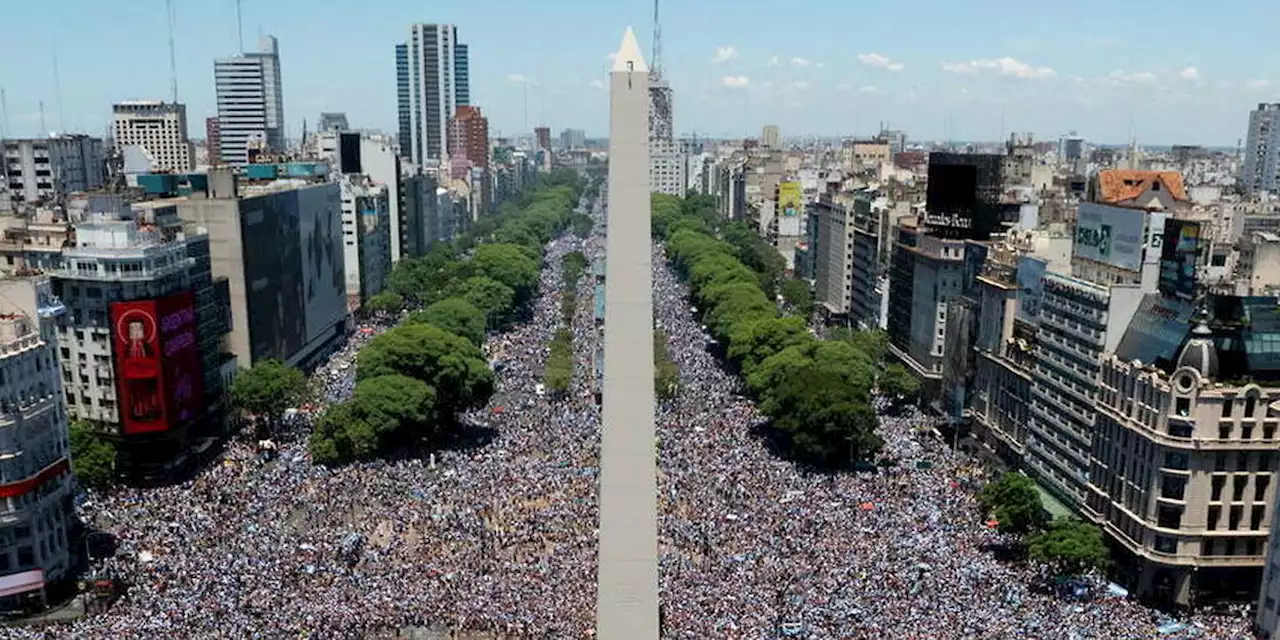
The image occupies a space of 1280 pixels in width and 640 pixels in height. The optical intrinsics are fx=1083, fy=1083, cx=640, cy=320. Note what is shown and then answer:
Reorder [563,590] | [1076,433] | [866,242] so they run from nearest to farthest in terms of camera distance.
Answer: [563,590] < [1076,433] < [866,242]

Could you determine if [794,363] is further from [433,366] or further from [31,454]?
[31,454]

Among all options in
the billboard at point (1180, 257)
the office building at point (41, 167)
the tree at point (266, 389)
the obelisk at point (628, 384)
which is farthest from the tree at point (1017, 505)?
the office building at point (41, 167)

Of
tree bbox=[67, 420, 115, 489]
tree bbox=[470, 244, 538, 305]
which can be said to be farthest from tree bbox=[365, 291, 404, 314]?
tree bbox=[67, 420, 115, 489]

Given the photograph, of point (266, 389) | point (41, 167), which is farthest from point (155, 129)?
point (266, 389)

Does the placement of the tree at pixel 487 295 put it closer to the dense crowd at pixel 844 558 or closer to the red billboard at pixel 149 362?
the dense crowd at pixel 844 558

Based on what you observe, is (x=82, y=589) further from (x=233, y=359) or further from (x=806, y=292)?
(x=806, y=292)

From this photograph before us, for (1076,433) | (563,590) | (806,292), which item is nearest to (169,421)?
(563,590)

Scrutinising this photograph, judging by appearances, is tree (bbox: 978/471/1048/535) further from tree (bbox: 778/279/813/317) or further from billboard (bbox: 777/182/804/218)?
billboard (bbox: 777/182/804/218)
